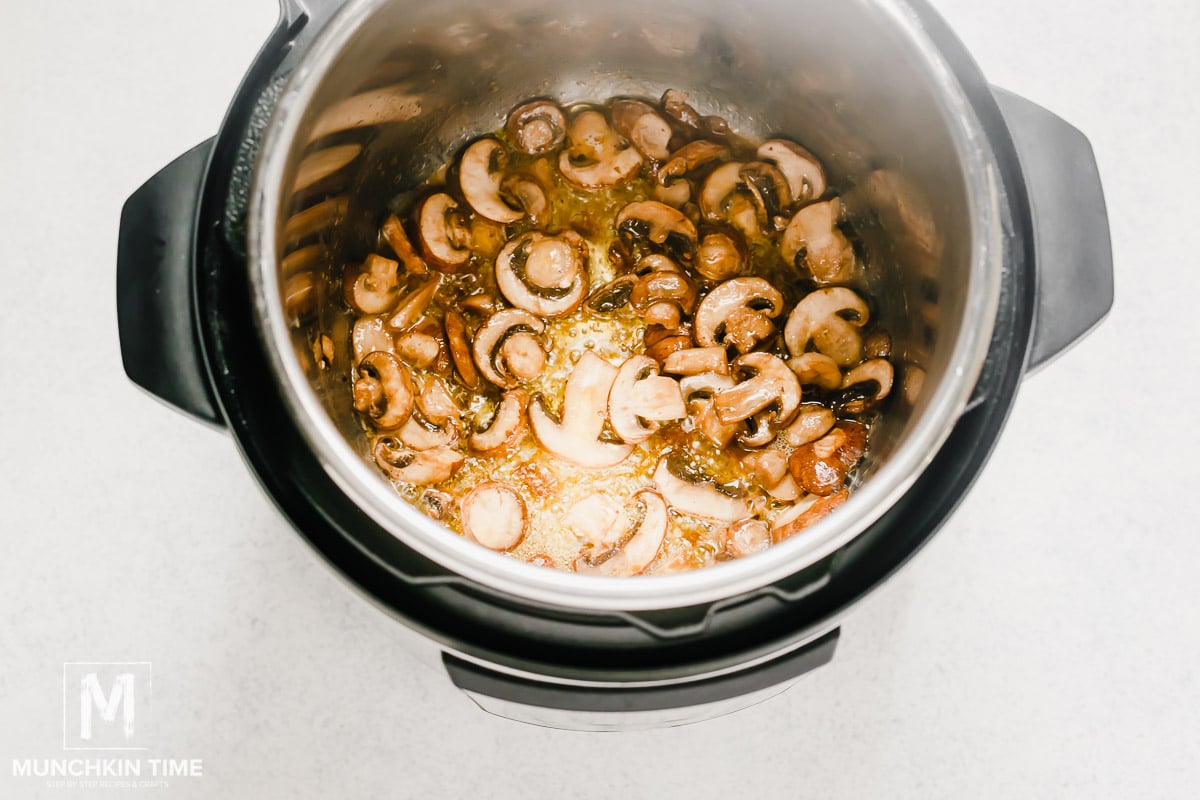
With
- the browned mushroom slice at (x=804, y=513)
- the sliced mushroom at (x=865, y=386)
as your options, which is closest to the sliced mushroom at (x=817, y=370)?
the sliced mushroom at (x=865, y=386)

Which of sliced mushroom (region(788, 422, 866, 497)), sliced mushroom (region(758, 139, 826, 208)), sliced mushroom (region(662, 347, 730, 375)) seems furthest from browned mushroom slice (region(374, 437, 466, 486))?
sliced mushroom (region(758, 139, 826, 208))

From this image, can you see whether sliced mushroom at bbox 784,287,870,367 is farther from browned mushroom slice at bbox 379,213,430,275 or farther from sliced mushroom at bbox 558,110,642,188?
browned mushroom slice at bbox 379,213,430,275

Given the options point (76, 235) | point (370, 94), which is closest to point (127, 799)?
point (76, 235)

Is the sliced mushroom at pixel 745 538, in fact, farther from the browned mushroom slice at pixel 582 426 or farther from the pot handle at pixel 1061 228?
the pot handle at pixel 1061 228

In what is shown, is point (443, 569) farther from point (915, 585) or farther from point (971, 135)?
point (915, 585)

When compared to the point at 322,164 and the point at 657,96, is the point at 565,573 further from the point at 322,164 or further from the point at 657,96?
the point at 657,96
